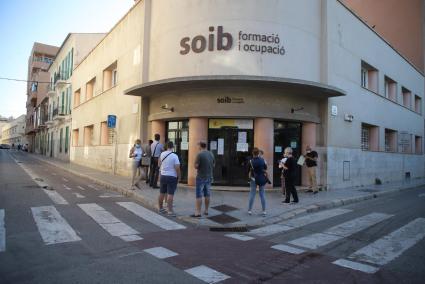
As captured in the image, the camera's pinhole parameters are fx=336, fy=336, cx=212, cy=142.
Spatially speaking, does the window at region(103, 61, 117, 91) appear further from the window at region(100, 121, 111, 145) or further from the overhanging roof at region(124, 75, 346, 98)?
the overhanging roof at region(124, 75, 346, 98)

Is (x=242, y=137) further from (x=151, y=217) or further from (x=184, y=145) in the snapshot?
(x=151, y=217)

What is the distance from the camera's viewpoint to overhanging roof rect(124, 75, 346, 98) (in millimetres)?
11742

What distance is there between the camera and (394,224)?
781cm

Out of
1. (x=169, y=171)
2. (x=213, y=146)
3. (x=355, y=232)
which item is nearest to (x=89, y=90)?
(x=213, y=146)

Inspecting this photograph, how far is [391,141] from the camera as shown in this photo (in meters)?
21.6

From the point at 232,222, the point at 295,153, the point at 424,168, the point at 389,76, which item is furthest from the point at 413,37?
the point at 232,222

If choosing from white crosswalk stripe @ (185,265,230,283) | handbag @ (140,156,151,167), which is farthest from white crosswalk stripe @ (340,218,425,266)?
handbag @ (140,156,151,167)

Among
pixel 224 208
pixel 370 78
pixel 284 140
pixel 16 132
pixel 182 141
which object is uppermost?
pixel 16 132

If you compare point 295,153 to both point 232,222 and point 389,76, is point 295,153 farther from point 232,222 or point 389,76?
point 389,76

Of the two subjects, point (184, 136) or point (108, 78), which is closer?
point (184, 136)

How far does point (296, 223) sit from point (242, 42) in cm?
741

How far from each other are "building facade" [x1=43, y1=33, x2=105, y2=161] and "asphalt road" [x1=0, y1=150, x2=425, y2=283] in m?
24.2

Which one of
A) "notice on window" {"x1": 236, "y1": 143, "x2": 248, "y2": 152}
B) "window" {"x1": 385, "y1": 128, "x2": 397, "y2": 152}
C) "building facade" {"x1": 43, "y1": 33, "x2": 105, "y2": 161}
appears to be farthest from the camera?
"building facade" {"x1": 43, "y1": 33, "x2": 105, "y2": 161}

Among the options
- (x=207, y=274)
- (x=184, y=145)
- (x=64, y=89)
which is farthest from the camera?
(x=64, y=89)
